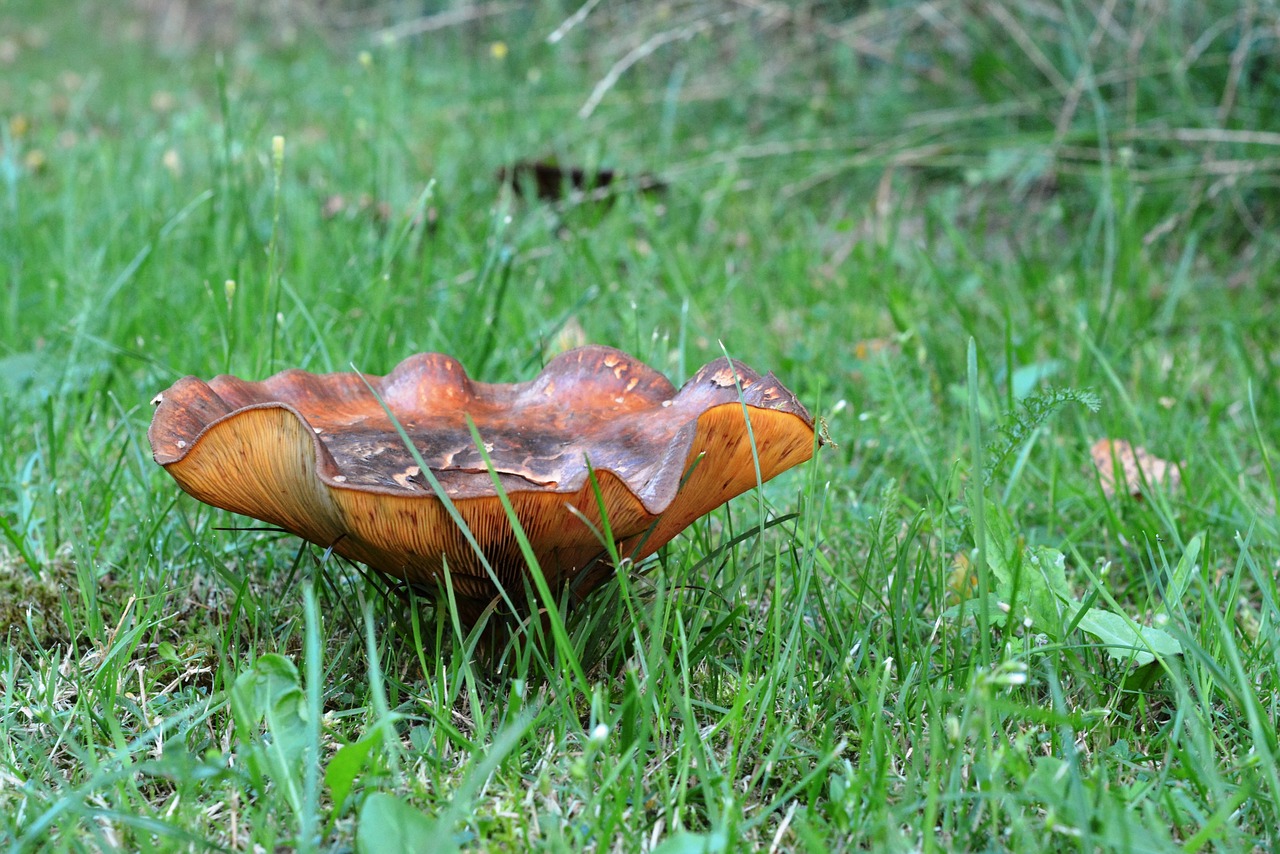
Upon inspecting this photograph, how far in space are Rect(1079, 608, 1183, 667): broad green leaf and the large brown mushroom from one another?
0.55 m

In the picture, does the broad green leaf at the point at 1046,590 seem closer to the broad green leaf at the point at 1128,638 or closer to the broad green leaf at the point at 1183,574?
the broad green leaf at the point at 1128,638

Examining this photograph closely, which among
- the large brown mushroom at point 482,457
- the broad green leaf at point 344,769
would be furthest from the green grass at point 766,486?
the large brown mushroom at point 482,457

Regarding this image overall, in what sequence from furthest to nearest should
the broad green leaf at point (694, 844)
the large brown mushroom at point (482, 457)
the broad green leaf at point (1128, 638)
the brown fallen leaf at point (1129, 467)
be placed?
the brown fallen leaf at point (1129, 467) → the broad green leaf at point (1128, 638) → the large brown mushroom at point (482, 457) → the broad green leaf at point (694, 844)

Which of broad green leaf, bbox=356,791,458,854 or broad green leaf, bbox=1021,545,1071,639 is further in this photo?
broad green leaf, bbox=1021,545,1071,639

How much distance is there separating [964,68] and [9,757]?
14.6 feet

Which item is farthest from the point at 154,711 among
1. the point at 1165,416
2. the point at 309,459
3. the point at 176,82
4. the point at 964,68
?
the point at 176,82

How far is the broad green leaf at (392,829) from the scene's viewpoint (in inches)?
47.4

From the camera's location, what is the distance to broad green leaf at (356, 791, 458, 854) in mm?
1203

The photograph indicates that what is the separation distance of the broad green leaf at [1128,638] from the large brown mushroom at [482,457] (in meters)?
0.55

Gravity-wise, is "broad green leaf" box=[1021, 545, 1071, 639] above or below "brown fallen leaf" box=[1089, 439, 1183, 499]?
above

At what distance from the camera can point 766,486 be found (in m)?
2.30

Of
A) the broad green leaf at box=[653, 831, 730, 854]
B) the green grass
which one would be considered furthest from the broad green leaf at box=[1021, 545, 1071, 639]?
the broad green leaf at box=[653, 831, 730, 854]

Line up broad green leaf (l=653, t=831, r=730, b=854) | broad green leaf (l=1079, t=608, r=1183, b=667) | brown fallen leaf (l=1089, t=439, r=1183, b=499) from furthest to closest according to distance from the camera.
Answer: brown fallen leaf (l=1089, t=439, r=1183, b=499) → broad green leaf (l=1079, t=608, r=1183, b=667) → broad green leaf (l=653, t=831, r=730, b=854)

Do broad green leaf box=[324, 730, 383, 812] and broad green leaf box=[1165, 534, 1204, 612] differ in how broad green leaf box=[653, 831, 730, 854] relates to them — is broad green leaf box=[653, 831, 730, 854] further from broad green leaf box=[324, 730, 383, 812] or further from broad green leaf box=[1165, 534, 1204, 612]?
broad green leaf box=[1165, 534, 1204, 612]
